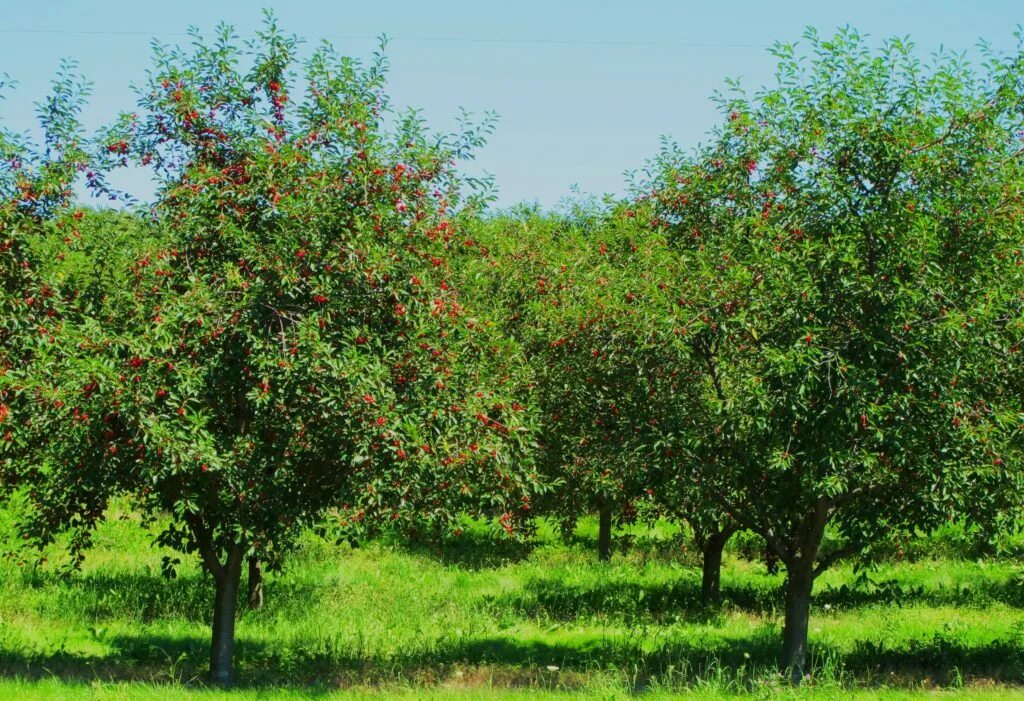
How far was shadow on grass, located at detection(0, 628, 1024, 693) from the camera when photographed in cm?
1340

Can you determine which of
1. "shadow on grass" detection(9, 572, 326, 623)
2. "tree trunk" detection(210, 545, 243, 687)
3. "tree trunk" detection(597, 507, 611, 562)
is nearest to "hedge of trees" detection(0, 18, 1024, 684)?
"tree trunk" detection(210, 545, 243, 687)

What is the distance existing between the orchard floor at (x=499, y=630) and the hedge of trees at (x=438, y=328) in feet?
6.34

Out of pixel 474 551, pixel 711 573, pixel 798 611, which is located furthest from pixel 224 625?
pixel 474 551

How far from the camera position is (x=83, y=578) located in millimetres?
20578

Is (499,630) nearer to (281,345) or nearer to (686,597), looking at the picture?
(686,597)

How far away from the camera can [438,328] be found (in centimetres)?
1148

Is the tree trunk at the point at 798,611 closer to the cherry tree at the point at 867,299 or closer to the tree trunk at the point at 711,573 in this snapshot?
the cherry tree at the point at 867,299

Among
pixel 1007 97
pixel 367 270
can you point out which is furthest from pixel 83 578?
pixel 1007 97

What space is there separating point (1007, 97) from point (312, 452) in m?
9.22

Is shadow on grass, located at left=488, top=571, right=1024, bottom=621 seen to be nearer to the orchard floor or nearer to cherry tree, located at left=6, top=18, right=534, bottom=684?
the orchard floor

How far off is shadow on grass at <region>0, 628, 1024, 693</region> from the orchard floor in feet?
0.16

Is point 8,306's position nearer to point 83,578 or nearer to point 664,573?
point 83,578

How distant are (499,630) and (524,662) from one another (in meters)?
2.48

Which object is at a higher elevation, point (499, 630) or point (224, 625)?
point (224, 625)
